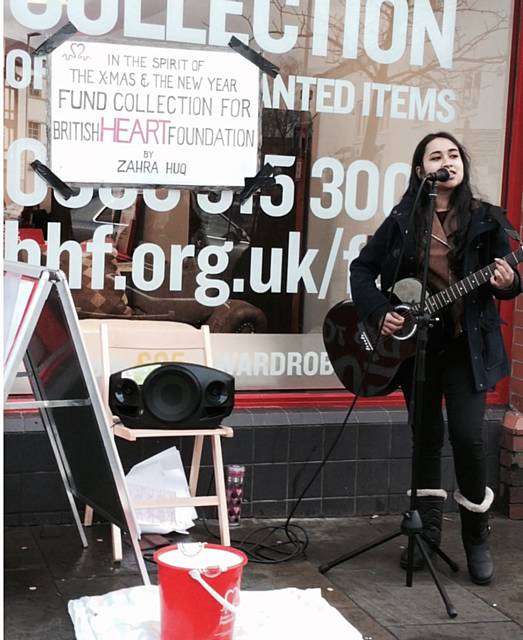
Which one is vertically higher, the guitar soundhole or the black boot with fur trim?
the guitar soundhole

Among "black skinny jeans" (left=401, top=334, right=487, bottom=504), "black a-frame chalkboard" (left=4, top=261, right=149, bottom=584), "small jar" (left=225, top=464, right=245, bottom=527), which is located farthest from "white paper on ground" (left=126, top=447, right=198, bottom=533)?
"black skinny jeans" (left=401, top=334, right=487, bottom=504)

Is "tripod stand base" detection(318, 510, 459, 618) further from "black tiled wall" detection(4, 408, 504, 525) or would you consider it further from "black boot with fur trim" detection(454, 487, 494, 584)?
"black tiled wall" detection(4, 408, 504, 525)

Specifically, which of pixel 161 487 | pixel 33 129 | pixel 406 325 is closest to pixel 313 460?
pixel 161 487

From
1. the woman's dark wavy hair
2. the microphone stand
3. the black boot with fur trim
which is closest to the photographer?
the microphone stand

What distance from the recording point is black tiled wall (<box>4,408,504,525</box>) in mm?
5266

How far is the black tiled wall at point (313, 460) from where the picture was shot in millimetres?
5266

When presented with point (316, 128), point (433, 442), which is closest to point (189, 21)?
point (316, 128)

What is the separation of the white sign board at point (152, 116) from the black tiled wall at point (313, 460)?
4.28 feet

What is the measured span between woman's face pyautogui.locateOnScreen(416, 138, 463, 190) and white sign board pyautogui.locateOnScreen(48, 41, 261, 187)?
1.23 metres

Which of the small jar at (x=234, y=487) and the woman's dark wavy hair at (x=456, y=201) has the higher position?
the woman's dark wavy hair at (x=456, y=201)

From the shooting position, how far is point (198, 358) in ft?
16.8

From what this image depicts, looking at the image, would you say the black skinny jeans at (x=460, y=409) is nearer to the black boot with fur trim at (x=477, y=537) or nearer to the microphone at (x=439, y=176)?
the black boot with fur trim at (x=477, y=537)

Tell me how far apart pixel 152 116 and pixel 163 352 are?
1219 millimetres

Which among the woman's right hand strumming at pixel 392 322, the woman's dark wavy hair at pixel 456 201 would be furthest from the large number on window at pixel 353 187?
the woman's right hand strumming at pixel 392 322
